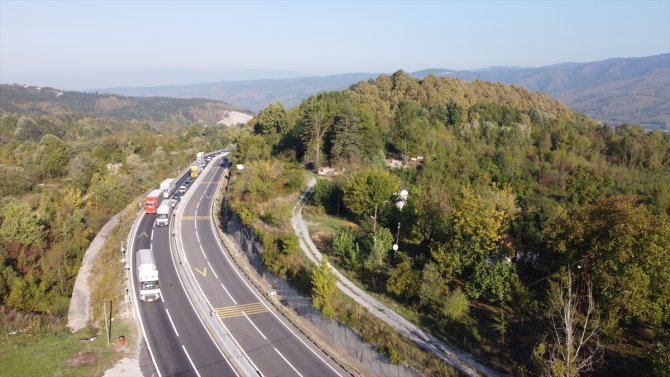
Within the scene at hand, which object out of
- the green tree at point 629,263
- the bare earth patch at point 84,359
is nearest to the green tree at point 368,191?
the green tree at point 629,263

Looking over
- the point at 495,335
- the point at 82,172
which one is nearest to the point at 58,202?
the point at 82,172

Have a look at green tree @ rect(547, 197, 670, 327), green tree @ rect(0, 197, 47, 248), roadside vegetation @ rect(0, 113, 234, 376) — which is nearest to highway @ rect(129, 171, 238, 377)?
roadside vegetation @ rect(0, 113, 234, 376)

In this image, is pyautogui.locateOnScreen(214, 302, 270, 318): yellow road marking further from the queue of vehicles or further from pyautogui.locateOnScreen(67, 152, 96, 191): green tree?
pyautogui.locateOnScreen(67, 152, 96, 191): green tree

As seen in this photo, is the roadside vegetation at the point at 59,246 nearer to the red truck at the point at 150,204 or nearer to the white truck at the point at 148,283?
the white truck at the point at 148,283

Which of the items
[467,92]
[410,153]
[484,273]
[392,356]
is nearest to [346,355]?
[392,356]

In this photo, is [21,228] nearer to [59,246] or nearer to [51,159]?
[59,246]
